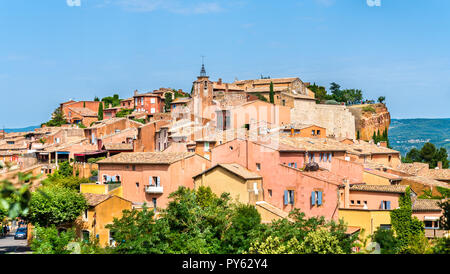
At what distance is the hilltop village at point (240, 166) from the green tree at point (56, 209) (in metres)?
0.96

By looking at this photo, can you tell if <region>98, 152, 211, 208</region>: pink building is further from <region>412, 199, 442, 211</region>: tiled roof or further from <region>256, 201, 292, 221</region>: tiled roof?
<region>412, 199, 442, 211</region>: tiled roof

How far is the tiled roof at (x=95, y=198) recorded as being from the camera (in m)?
29.1

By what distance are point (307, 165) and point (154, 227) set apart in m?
12.2

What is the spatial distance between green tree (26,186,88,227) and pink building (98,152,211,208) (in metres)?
5.58

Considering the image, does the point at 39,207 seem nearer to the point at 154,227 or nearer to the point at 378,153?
the point at 154,227

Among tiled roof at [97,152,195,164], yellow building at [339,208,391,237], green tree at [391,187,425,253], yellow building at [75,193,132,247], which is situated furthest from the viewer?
tiled roof at [97,152,195,164]

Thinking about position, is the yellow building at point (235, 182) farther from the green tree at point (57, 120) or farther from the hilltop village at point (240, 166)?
the green tree at point (57, 120)

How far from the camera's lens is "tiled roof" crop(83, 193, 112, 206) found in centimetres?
2907

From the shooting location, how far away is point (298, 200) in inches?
1142

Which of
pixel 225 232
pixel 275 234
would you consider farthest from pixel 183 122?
pixel 275 234

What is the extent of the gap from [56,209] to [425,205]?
21.2m

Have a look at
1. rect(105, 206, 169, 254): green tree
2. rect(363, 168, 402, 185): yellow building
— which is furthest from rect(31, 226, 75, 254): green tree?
rect(363, 168, 402, 185): yellow building

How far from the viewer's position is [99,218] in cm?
2881

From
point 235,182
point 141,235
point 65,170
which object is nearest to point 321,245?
point 141,235
